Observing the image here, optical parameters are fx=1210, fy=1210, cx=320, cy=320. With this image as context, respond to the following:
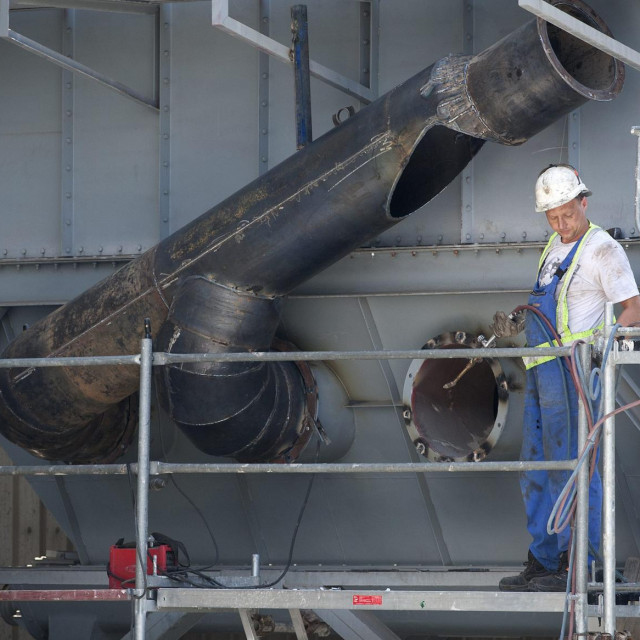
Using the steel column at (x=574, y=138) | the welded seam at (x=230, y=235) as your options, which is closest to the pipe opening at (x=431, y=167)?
the welded seam at (x=230, y=235)

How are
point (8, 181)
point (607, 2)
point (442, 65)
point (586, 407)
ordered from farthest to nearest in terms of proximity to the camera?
point (8, 181), point (607, 2), point (442, 65), point (586, 407)

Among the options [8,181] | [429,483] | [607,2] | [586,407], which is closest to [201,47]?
[8,181]

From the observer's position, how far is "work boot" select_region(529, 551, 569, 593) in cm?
529

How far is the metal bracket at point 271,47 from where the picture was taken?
21.0 ft

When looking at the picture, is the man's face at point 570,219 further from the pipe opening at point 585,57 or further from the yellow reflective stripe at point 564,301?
the pipe opening at point 585,57

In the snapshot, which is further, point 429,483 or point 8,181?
point 8,181

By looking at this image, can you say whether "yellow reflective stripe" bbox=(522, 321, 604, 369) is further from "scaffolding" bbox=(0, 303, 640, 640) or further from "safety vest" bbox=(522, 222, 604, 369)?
"scaffolding" bbox=(0, 303, 640, 640)

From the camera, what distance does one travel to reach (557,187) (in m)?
5.73

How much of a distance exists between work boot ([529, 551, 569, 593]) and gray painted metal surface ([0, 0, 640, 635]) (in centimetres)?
150

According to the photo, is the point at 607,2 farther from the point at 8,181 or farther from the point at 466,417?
the point at 8,181

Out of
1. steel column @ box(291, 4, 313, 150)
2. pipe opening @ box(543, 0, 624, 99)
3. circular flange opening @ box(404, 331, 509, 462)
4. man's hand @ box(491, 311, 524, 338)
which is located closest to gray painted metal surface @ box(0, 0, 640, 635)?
circular flange opening @ box(404, 331, 509, 462)

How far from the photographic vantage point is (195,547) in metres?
7.92

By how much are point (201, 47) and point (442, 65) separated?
190 cm

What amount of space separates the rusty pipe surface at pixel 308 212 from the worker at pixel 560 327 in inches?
20.8
